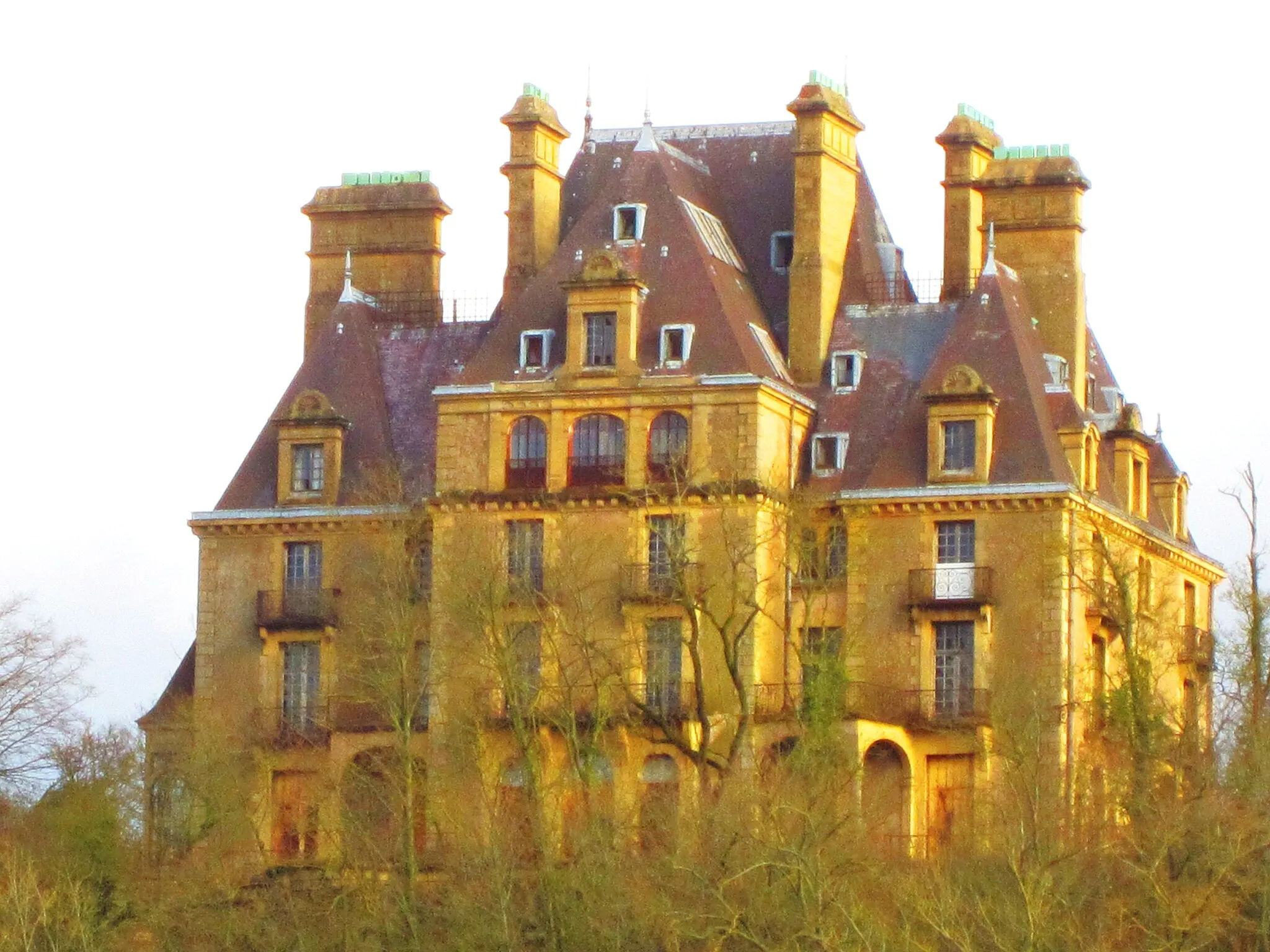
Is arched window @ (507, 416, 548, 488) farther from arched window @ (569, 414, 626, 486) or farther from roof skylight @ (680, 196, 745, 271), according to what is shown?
roof skylight @ (680, 196, 745, 271)

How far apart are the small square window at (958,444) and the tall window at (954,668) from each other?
303 centimetres

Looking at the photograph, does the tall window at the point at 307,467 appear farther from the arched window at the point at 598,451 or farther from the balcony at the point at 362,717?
the arched window at the point at 598,451

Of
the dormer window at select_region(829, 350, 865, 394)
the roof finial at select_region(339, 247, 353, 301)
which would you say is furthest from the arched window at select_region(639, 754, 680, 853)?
the roof finial at select_region(339, 247, 353, 301)

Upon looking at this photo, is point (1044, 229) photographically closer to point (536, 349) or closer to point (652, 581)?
point (536, 349)

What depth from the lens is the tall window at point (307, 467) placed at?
93.5m

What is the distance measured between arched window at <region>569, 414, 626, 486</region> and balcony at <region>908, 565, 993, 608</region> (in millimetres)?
6041

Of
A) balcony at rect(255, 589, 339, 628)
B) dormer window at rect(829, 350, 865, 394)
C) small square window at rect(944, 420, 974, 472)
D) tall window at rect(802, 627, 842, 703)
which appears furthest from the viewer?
balcony at rect(255, 589, 339, 628)

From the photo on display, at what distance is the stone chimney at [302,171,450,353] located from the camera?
98.2 m

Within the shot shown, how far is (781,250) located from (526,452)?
25.0 ft

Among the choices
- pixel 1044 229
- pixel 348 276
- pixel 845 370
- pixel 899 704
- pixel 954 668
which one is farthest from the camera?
pixel 348 276

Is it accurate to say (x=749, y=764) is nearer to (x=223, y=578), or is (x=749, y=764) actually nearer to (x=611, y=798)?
(x=611, y=798)

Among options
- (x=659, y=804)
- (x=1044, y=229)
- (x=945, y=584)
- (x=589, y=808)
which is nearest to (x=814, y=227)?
(x=1044, y=229)

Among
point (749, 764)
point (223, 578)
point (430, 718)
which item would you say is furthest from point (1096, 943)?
point (223, 578)

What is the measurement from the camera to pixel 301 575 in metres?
93.2
